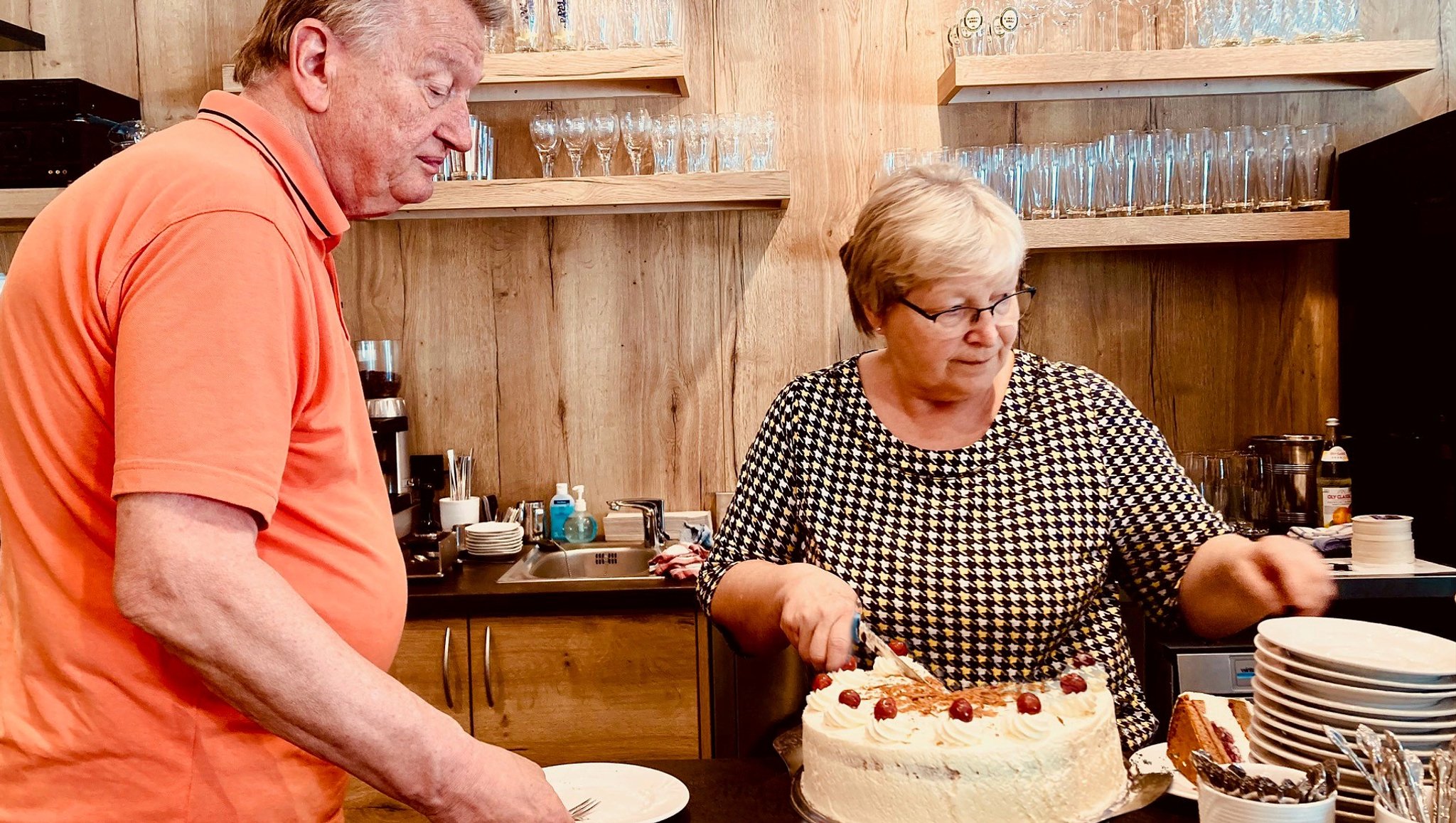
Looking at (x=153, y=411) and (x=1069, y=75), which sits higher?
(x=1069, y=75)

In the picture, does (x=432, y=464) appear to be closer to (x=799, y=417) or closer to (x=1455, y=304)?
(x=799, y=417)

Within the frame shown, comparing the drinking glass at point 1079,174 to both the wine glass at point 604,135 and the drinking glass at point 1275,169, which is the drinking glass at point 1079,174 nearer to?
the drinking glass at point 1275,169

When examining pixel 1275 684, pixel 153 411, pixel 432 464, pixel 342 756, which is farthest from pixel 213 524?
pixel 432 464

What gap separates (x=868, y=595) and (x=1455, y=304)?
1.85 meters

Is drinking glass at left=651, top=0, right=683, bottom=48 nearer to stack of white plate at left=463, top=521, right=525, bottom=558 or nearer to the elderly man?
stack of white plate at left=463, top=521, right=525, bottom=558

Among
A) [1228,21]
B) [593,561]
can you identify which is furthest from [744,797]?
[1228,21]

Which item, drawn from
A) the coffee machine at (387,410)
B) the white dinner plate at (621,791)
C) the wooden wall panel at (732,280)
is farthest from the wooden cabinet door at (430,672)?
the white dinner plate at (621,791)

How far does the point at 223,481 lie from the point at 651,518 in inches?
92.3

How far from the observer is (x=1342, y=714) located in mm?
1123

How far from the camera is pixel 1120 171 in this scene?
296 centimetres

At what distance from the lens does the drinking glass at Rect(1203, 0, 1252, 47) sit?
292 centimetres

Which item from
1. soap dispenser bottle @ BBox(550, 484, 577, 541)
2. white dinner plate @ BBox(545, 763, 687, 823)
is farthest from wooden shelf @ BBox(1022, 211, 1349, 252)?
white dinner plate @ BBox(545, 763, 687, 823)

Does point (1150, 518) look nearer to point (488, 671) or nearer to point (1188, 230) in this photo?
point (1188, 230)

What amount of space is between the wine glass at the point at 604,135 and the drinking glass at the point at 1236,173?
1658 mm
